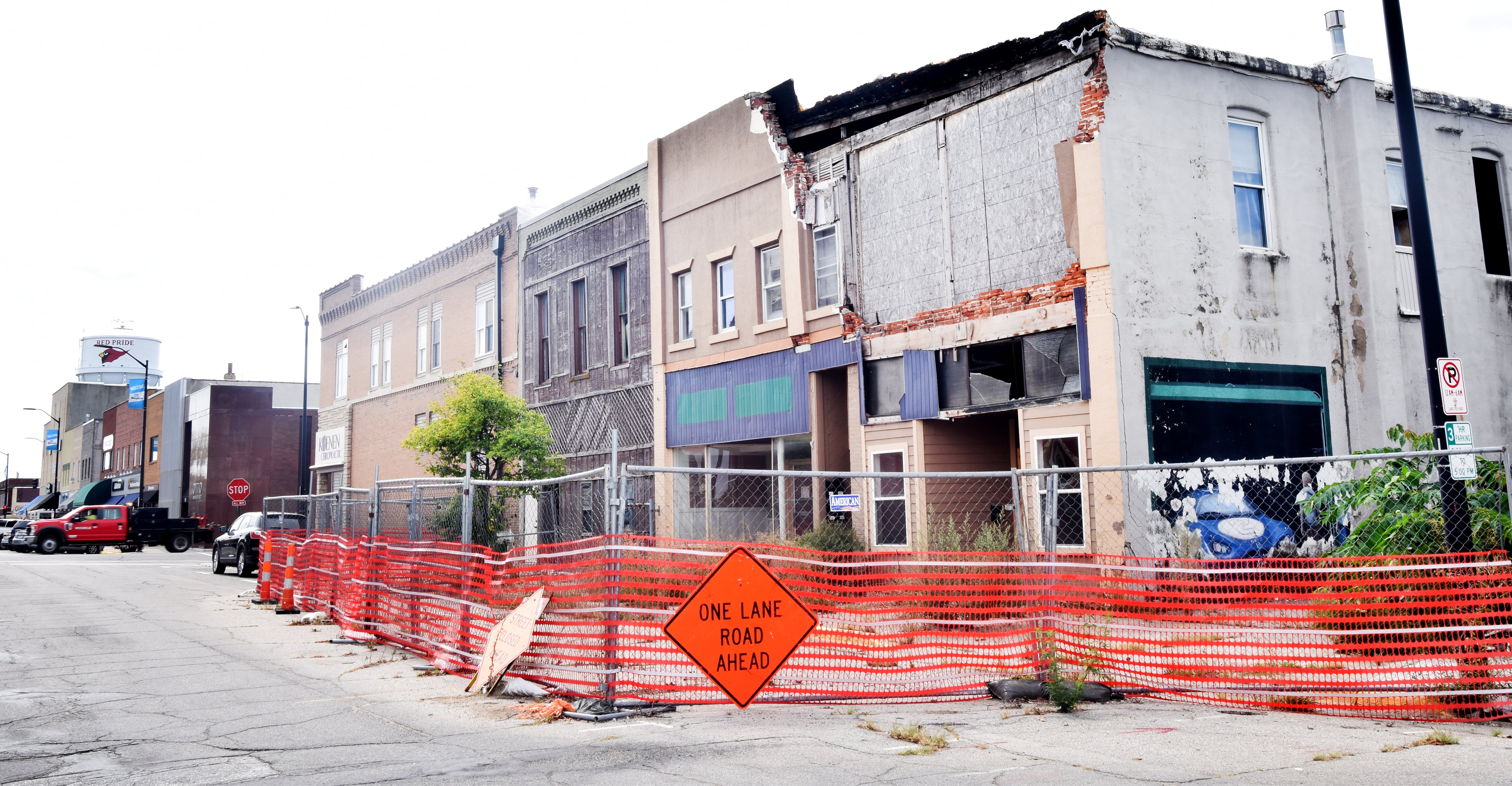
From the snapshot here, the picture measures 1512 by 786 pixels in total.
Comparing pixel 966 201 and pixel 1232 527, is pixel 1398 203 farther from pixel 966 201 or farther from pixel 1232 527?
pixel 966 201

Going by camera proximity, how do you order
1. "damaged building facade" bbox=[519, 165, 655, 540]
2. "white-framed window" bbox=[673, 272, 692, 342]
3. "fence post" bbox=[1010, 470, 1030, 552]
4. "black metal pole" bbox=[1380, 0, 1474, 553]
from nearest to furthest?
"fence post" bbox=[1010, 470, 1030, 552] → "black metal pole" bbox=[1380, 0, 1474, 553] → "white-framed window" bbox=[673, 272, 692, 342] → "damaged building facade" bbox=[519, 165, 655, 540]

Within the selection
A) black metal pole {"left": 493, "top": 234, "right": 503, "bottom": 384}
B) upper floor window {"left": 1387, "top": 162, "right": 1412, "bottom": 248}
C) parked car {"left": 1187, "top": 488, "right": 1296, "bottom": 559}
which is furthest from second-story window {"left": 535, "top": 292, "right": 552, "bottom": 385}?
upper floor window {"left": 1387, "top": 162, "right": 1412, "bottom": 248}

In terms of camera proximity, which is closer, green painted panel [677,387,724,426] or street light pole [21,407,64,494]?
green painted panel [677,387,724,426]

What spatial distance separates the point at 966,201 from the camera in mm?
16984

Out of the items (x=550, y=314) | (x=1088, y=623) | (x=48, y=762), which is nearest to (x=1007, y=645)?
(x=1088, y=623)

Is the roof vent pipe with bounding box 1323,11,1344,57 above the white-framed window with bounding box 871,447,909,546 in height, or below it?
above

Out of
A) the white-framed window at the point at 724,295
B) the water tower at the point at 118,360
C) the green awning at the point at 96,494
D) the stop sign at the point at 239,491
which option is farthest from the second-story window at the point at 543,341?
the water tower at the point at 118,360

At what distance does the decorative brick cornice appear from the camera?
29750 mm

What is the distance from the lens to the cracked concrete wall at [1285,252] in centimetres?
1519

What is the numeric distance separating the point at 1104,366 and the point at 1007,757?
884cm

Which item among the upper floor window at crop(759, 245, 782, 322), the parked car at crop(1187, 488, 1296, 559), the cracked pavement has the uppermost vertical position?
the upper floor window at crop(759, 245, 782, 322)

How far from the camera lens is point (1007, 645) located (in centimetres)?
901

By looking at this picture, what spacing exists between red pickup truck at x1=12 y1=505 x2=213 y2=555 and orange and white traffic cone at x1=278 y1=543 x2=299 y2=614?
29.4 meters

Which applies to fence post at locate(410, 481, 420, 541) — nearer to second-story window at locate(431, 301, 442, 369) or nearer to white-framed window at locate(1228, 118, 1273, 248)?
white-framed window at locate(1228, 118, 1273, 248)
